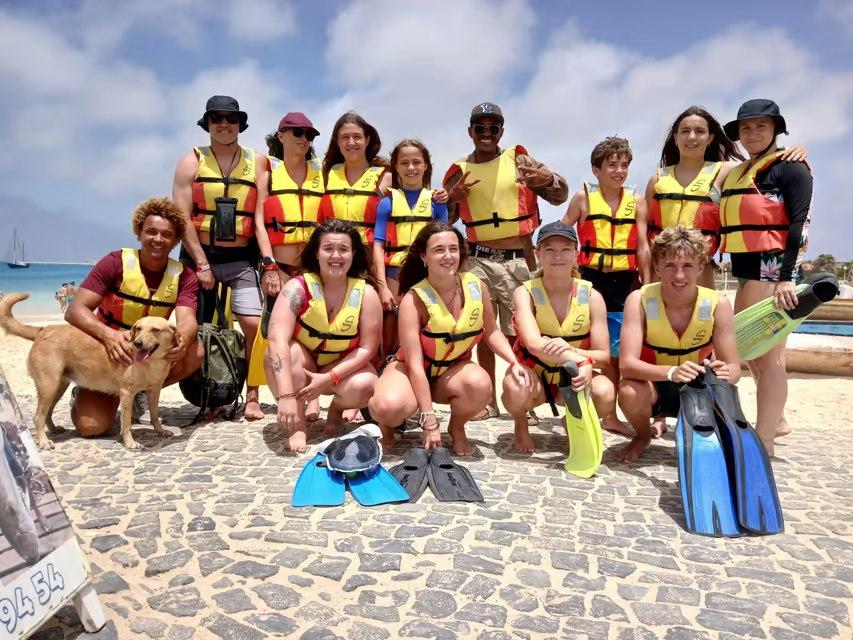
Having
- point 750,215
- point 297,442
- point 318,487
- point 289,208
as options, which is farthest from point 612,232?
point 318,487

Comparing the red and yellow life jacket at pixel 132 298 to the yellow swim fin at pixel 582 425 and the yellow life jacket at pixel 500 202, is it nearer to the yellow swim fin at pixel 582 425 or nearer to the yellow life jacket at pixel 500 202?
the yellow life jacket at pixel 500 202

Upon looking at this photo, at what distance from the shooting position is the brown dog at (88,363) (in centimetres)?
514

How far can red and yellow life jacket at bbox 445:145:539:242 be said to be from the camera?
6.01 meters

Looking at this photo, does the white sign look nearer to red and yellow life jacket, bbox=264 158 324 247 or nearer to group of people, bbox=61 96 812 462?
group of people, bbox=61 96 812 462

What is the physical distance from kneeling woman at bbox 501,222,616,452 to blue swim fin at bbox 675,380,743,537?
2.50 feet

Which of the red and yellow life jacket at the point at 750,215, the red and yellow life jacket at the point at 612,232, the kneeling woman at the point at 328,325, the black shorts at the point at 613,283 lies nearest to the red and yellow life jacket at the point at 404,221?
the kneeling woman at the point at 328,325

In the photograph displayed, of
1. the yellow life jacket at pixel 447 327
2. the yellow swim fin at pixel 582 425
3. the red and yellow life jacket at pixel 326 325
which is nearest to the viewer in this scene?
the yellow swim fin at pixel 582 425

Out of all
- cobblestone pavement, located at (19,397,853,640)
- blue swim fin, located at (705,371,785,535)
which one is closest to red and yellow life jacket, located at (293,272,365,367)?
cobblestone pavement, located at (19,397,853,640)

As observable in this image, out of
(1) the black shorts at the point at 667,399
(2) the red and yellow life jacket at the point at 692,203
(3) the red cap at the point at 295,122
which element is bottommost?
(1) the black shorts at the point at 667,399

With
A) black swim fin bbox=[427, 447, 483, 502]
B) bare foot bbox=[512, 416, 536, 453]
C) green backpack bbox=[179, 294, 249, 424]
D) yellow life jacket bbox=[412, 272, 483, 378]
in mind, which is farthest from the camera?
green backpack bbox=[179, 294, 249, 424]

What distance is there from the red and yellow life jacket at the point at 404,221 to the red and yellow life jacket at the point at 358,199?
0.34 m

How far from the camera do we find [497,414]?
6.75 m

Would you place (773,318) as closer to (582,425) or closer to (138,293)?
(582,425)

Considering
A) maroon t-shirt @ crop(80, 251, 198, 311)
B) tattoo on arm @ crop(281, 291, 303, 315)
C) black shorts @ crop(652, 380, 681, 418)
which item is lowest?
black shorts @ crop(652, 380, 681, 418)
